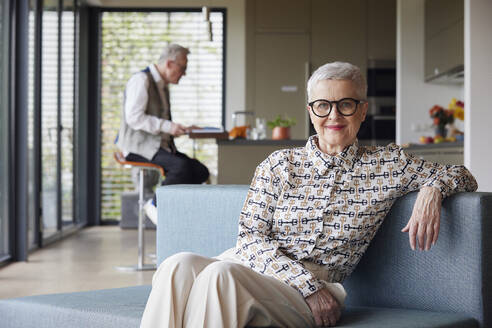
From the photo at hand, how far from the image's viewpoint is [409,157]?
199 cm

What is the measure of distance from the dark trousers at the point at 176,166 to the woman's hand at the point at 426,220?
2662mm

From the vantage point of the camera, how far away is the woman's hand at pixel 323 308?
1759 millimetres

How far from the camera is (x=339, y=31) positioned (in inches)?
310

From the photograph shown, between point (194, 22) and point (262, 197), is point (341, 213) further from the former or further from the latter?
point (194, 22)

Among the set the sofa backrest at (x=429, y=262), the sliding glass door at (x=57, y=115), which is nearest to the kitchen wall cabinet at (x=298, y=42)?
the sliding glass door at (x=57, y=115)

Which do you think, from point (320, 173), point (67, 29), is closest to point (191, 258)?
point (320, 173)

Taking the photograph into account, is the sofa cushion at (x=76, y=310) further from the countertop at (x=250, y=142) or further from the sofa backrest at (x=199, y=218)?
the countertop at (x=250, y=142)

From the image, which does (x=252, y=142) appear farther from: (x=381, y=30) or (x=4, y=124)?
(x=381, y=30)

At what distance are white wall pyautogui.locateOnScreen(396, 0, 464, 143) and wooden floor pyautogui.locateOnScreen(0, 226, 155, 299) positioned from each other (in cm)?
269

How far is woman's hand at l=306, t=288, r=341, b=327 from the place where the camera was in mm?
1759

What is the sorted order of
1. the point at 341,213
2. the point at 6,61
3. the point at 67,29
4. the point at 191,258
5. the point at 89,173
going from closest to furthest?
the point at 191,258
the point at 341,213
the point at 6,61
the point at 67,29
the point at 89,173

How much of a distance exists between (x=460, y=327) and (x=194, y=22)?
687 cm

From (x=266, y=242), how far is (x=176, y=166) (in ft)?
8.29

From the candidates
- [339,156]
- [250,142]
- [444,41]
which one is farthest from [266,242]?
[444,41]
